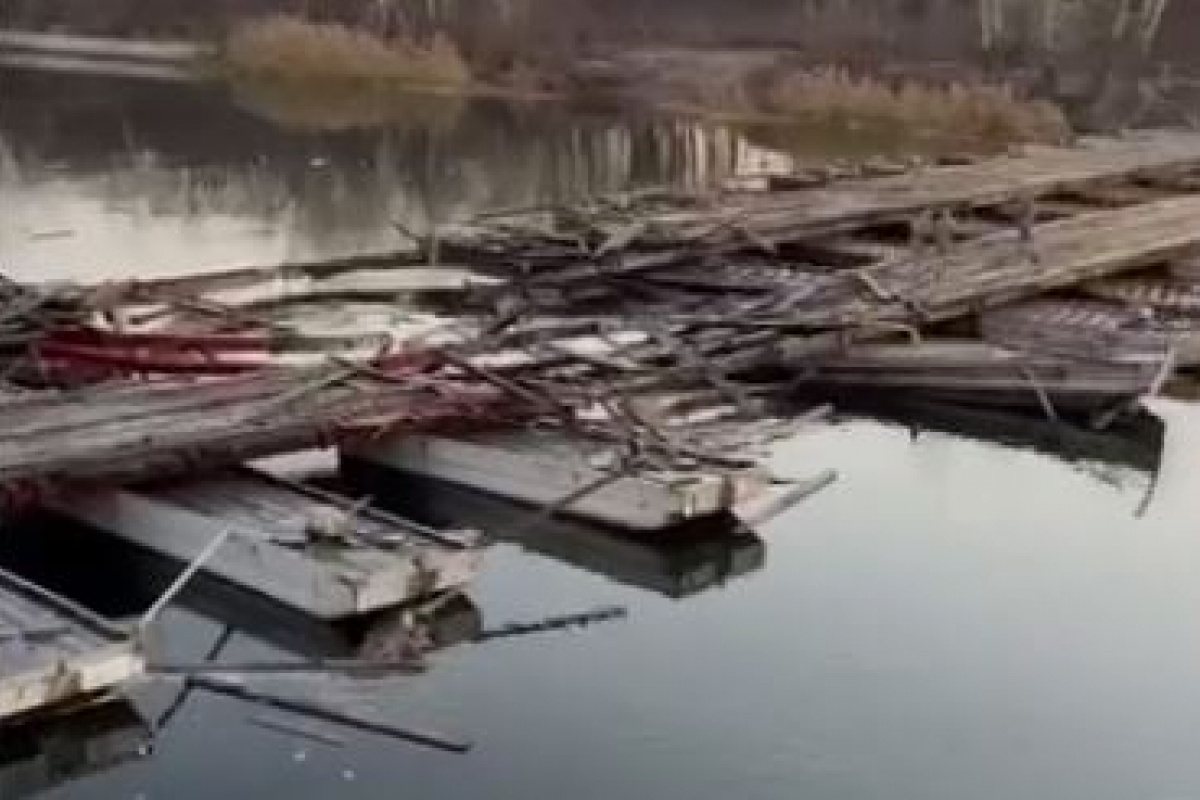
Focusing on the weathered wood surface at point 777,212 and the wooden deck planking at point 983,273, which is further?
the weathered wood surface at point 777,212

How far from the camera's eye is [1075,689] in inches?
365

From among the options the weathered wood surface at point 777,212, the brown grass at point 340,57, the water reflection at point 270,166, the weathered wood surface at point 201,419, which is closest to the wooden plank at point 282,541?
the weathered wood surface at point 201,419

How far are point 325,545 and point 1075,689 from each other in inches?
138

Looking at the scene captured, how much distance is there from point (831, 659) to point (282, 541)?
261 centimetres

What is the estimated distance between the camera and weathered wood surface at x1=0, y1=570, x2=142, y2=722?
7633 millimetres

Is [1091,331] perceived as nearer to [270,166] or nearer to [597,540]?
[597,540]

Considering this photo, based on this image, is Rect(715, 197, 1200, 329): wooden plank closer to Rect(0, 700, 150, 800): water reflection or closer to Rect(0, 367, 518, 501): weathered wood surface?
Rect(0, 367, 518, 501): weathered wood surface

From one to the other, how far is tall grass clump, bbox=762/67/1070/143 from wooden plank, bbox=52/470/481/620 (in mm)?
18960

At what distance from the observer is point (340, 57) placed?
3247 cm

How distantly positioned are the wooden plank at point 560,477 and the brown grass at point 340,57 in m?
21.8

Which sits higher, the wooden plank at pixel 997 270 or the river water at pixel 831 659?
the wooden plank at pixel 997 270

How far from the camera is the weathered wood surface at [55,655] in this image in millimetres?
7633

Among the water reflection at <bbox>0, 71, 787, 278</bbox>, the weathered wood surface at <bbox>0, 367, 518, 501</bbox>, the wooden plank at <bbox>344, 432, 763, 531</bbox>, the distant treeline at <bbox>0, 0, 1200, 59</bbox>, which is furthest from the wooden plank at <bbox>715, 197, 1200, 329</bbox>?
the distant treeline at <bbox>0, 0, 1200, 59</bbox>

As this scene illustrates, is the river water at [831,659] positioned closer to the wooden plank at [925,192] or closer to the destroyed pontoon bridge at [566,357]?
the destroyed pontoon bridge at [566,357]
